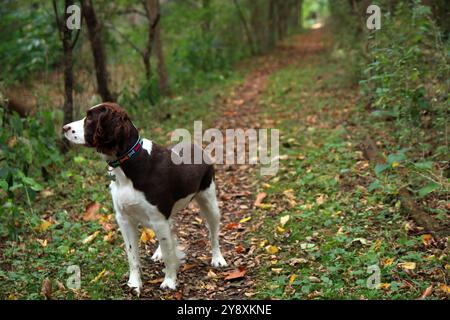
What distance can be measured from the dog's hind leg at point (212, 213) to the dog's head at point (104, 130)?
3.98 ft

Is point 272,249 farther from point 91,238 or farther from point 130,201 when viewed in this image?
point 91,238

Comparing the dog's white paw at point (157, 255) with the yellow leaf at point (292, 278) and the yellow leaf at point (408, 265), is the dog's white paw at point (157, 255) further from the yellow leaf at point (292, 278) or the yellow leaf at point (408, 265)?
the yellow leaf at point (408, 265)

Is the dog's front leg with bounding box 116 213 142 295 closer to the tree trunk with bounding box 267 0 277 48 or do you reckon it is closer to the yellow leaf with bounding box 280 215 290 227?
the yellow leaf with bounding box 280 215 290 227

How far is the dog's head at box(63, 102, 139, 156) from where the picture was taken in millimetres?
4848

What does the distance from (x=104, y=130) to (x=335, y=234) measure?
9.78ft

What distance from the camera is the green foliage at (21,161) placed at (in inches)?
263

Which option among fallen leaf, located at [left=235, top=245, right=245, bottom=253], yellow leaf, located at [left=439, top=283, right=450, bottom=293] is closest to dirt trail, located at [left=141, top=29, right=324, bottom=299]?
fallen leaf, located at [left=235, top=245, right=245, bottom=253]

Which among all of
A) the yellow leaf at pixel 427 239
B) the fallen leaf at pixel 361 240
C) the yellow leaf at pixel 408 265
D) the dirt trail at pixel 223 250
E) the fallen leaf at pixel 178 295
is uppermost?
the yellow leaf at pixel 427 239

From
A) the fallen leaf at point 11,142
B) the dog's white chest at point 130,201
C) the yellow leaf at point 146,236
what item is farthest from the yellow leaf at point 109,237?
the fallen leaf at point 11,142

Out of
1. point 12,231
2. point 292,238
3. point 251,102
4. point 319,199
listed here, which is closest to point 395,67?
point 319,199

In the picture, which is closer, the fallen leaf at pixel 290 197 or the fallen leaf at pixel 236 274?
the fallen leaf at pixel 236 274
